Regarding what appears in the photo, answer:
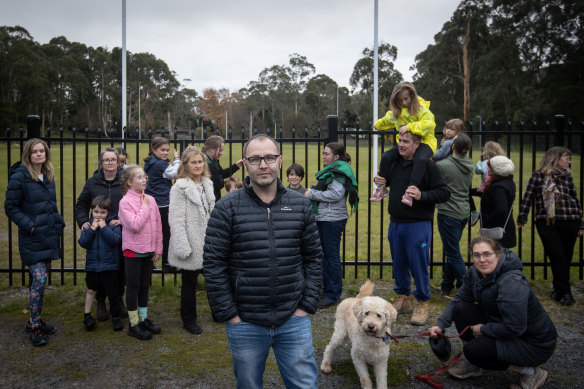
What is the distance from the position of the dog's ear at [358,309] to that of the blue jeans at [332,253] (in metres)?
1.83

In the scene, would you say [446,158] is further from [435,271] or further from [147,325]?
[147,325]

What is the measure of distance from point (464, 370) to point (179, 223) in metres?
2.79

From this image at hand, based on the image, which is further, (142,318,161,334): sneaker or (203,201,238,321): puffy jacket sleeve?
(142,318,161,334): sneaker

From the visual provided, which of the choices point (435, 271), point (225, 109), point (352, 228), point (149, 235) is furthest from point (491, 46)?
point (225, 109)

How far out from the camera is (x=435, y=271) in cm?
706

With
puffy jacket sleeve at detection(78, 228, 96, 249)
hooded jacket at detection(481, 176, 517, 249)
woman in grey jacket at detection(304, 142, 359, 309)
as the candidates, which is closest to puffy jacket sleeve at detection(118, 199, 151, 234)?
puffy jacket sleeve at detection(78, 228, 96, 249)

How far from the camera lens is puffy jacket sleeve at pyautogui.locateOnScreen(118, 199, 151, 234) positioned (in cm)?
440

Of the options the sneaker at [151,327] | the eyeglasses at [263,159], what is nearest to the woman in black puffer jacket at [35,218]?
the sneaker at [151,327]

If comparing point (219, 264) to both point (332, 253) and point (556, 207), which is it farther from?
point (556, 207)

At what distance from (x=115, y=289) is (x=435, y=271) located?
4.58 metres

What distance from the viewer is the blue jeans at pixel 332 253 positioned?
529cm

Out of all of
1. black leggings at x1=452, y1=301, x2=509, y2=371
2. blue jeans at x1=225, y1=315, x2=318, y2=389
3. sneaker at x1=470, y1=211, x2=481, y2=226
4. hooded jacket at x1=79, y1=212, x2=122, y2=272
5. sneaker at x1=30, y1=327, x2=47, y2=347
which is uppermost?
sneaker at x1=470, y1=211, x2=481, y2=226

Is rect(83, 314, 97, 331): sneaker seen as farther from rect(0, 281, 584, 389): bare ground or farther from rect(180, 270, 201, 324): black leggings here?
rect(180, 270, 201, 324): black leggings

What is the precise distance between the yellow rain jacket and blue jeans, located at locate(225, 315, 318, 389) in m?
2.73
